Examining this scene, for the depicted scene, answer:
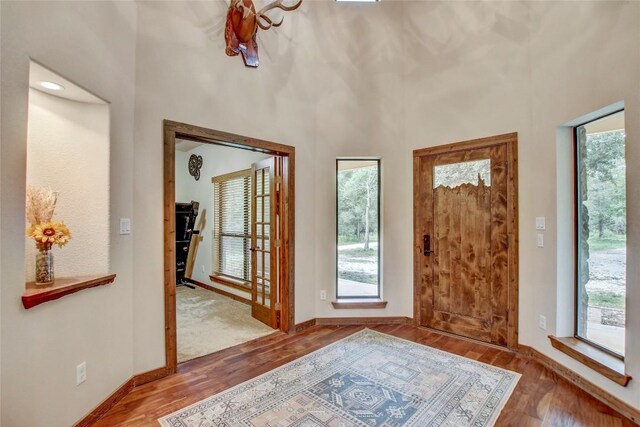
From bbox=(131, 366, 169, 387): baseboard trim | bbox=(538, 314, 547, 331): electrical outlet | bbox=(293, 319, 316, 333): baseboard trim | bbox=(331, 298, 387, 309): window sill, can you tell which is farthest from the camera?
bbox=(331, 298, 387, 309): window sill

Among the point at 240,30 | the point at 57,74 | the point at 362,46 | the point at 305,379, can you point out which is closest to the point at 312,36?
the point at 362,46

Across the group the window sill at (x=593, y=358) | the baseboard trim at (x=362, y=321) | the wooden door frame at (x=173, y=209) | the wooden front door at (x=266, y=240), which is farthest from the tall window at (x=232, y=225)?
the window sill at (x=593, y=358)

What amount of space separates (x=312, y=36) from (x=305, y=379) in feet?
12.1

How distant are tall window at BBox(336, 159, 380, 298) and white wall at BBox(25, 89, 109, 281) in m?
2.53

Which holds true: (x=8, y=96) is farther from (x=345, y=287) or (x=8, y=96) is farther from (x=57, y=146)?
(x=345, y=287)

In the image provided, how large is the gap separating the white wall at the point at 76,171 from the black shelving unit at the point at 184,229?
3.59 meters

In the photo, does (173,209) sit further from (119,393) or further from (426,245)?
(426,245)

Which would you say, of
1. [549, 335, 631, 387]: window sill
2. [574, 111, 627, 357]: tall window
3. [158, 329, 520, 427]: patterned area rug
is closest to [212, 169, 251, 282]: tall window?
[158, 329, 520, 427]: patterned area rug

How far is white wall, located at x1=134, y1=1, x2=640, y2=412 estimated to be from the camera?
2.39m

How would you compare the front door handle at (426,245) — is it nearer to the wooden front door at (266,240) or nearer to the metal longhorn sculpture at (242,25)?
the wooden front door at (266,240)

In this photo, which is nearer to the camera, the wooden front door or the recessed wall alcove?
the recessed wall alcove

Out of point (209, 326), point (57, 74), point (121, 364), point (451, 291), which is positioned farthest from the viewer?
point (209, 326)

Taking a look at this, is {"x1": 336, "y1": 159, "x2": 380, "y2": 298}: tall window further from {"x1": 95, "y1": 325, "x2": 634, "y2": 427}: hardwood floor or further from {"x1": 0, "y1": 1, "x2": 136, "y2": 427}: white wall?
{"x1": 0, "y1": 1, "x2": 136, "y2": 427}: white wall

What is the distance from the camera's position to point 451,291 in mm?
3447
